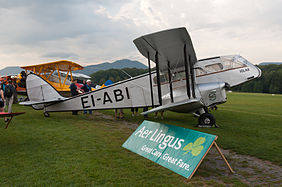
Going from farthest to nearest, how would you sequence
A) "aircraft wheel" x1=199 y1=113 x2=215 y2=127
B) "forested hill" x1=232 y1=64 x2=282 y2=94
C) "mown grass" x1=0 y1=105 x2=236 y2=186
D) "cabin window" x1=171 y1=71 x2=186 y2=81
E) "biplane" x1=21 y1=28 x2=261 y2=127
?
→ "forested hill" x1=232 y1=64 x2=282 y2=94
"cabin window" x1=171 y1=71 x2=186 y2=81
"aircraft wheel" x1=199 y1=113 x2=215 y2=127
"biplane" x1=21 y1=28 x2=261 y2=127
"mown grass" x1=0 y1=105 x2=236 y2=186

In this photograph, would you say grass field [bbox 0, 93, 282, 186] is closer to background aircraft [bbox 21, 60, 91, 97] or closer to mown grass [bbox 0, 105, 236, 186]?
mown grass [bbox 0, 105, 236, 186]

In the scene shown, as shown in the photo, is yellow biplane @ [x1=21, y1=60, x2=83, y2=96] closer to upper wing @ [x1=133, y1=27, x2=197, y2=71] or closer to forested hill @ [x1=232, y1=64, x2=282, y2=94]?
upper wing @ [x1=133, y1=27, x2=197, y2=71]

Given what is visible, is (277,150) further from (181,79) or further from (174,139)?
(181,79)

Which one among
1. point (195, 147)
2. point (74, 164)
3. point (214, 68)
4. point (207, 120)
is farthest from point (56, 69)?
point (195, 147)

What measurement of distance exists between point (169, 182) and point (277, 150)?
3.42 metres

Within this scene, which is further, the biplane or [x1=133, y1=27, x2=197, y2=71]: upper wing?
the biplane

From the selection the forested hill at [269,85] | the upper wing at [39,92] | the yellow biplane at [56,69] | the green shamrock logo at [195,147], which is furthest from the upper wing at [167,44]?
the forested hill at [269,85]

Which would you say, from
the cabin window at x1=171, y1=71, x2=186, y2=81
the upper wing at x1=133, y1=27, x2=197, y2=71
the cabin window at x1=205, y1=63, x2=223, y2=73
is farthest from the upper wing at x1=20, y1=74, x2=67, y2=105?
the cabin window at x1=205, y1=63, x2=223, y2=73

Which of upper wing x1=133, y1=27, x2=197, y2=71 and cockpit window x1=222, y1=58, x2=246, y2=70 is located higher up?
upper wing x1=133, y1=27, x2=197, y2=71

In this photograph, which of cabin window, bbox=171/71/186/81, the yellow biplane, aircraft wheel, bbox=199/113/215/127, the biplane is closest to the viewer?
the biplane

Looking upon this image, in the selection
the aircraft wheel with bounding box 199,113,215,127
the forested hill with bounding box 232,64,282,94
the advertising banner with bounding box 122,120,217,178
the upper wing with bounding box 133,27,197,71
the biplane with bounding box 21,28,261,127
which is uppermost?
the upper wing with bounding box 133,27,197,71

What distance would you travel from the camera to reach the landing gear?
8383 millimetres

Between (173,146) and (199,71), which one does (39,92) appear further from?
(173,146)

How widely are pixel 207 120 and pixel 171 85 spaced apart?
92.0 inches
